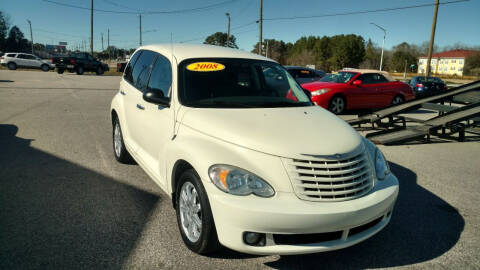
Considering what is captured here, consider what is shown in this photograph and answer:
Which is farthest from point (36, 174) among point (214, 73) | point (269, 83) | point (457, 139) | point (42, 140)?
point (457, 139)

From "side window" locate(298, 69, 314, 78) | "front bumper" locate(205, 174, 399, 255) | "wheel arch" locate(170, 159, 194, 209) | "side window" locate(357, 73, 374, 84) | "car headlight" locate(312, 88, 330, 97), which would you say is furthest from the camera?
"side window" locate(298, 69, 314, 78)

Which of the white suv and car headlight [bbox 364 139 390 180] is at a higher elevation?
the white suv

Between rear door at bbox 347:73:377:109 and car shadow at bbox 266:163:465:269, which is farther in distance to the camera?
rear door at bbox 347:73:377:109

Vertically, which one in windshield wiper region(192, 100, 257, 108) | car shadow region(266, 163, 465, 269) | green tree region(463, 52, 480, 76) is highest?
green tree region(463, 52, 480, 76)

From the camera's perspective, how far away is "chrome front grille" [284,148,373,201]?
2.65 metres

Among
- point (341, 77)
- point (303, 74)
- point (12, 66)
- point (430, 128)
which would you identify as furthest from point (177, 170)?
point (12, 66)

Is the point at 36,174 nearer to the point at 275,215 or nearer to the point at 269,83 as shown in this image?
the point at 269,83

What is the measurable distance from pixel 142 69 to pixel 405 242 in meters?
3.65

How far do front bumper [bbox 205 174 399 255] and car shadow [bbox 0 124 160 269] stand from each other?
99 cm

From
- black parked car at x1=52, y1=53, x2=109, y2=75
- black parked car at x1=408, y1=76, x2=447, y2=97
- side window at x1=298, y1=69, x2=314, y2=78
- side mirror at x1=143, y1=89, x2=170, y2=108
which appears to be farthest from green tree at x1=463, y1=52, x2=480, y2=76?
side mirror at x1=143, y1=89, x2=170, y2=108

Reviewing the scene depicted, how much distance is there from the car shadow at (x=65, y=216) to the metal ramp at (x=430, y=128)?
5.52m

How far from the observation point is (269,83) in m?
4.14

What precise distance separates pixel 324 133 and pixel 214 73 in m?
1.37

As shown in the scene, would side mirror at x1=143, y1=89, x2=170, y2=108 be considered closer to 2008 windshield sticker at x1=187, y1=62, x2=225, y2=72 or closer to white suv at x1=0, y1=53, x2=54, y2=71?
2008 windshield sticker at x1=187, y1=62, x2=225, y2=72
